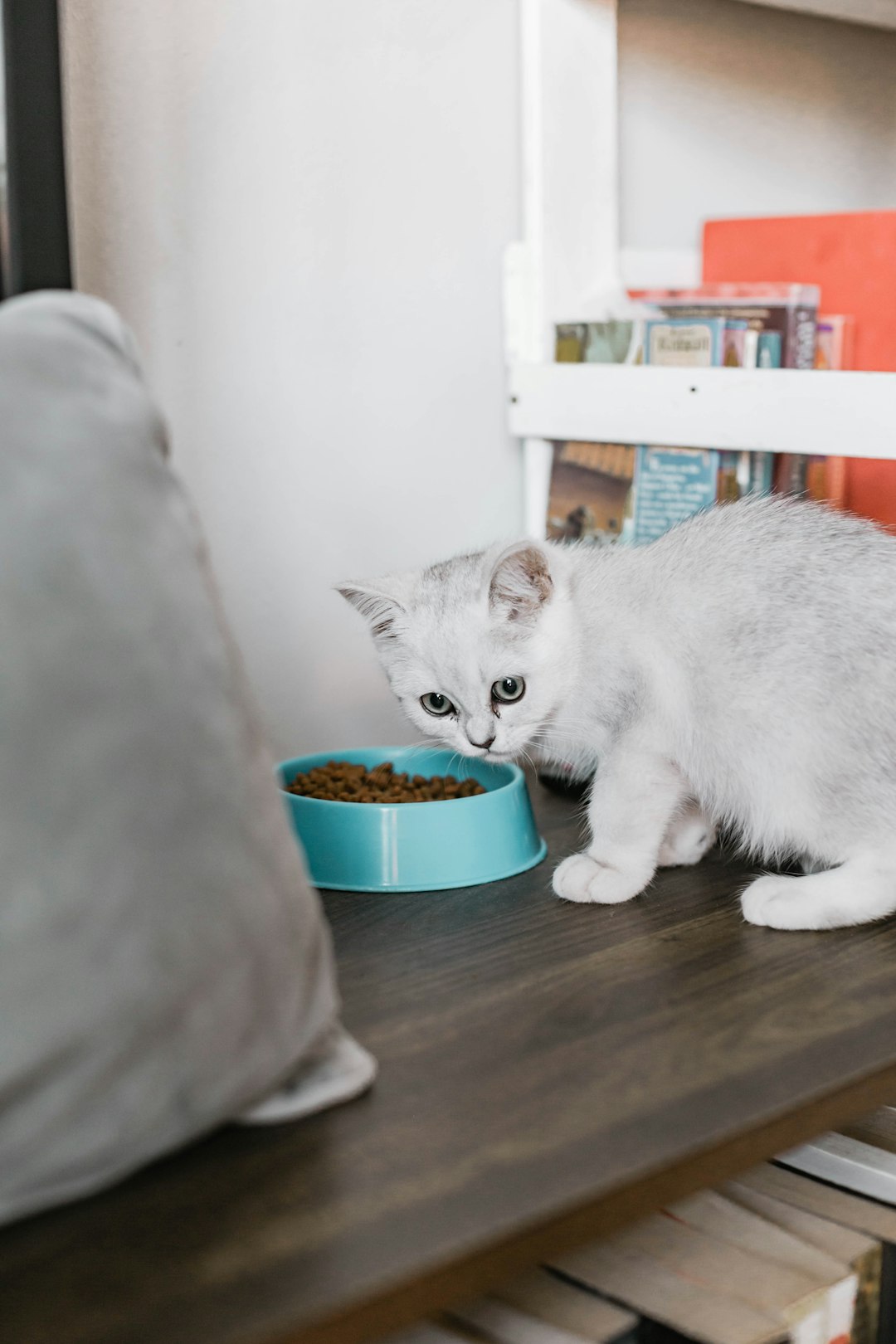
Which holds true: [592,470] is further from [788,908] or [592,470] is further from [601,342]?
[788,908]

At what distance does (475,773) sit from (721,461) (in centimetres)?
40

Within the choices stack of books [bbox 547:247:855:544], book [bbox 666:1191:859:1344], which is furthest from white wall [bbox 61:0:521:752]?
book [bbox 666:1191:859:1344]

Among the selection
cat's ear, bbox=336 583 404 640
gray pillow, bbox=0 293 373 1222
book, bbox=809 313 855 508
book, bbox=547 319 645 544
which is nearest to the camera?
gray pillow, bbox=0 293 373 1222

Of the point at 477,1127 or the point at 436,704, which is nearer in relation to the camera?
the point at 477,1127

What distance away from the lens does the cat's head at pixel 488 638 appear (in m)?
1.03

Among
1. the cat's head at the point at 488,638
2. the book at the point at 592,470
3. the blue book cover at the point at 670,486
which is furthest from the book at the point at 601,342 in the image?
the cat's head at the point at 488,638

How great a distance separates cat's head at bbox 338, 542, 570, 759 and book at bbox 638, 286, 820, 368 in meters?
0.36

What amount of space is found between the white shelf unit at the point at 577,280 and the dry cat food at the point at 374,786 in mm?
429

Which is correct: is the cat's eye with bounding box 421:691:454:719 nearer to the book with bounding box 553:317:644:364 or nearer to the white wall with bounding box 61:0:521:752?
the white wall with bounding box 61:0:521:752

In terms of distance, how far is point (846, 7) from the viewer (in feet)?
4.90

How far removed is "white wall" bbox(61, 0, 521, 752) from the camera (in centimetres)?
111

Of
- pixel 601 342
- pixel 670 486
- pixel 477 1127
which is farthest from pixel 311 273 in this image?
pixel 477 1127

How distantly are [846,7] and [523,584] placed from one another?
933 mm

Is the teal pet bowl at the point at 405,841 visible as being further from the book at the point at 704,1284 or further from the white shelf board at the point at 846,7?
the white shelf board at the point at 846,7
